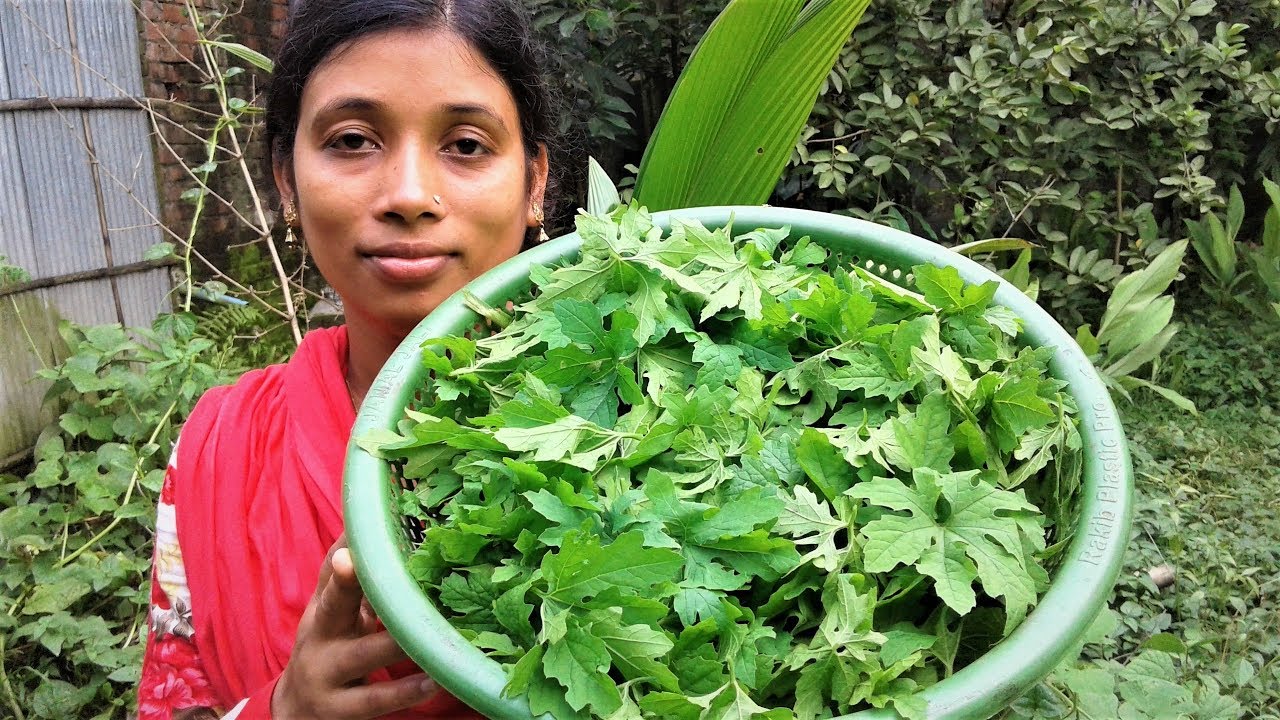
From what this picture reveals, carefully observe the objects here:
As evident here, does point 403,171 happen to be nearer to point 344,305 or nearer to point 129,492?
point 344,305

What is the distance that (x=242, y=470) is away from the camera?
1.18 m

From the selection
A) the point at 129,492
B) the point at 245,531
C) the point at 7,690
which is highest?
the point at 245,531

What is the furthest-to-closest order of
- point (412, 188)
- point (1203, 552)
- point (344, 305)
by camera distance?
point (1203, 552), point (344, 305), point (412, 188)

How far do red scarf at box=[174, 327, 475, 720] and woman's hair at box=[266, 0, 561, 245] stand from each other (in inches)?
12.7

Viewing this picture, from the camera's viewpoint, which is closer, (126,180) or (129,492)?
(129,492)

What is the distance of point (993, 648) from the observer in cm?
67

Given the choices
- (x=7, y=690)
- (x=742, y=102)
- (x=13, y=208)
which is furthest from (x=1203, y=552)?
(x=13, y=208)

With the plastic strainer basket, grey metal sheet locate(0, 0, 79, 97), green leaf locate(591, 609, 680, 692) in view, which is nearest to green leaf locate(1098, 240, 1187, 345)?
the plastic strainer basket

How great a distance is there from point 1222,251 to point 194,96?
12.0ft

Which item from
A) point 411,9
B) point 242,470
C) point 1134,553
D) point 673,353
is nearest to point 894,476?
point 673,353

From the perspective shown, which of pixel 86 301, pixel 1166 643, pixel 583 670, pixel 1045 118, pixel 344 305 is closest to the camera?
pixel 583 670

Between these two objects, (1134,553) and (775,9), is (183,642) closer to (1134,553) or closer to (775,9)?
(775,9)

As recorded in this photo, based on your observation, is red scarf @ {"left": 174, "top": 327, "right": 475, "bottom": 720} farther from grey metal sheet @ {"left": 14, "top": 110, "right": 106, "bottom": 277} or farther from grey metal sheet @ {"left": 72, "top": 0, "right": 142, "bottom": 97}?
grey metal sheet @ {"left": 72, "top": 0, "right": 142, "bottom": 97}

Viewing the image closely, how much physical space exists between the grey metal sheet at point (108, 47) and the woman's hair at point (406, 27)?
193 cm
